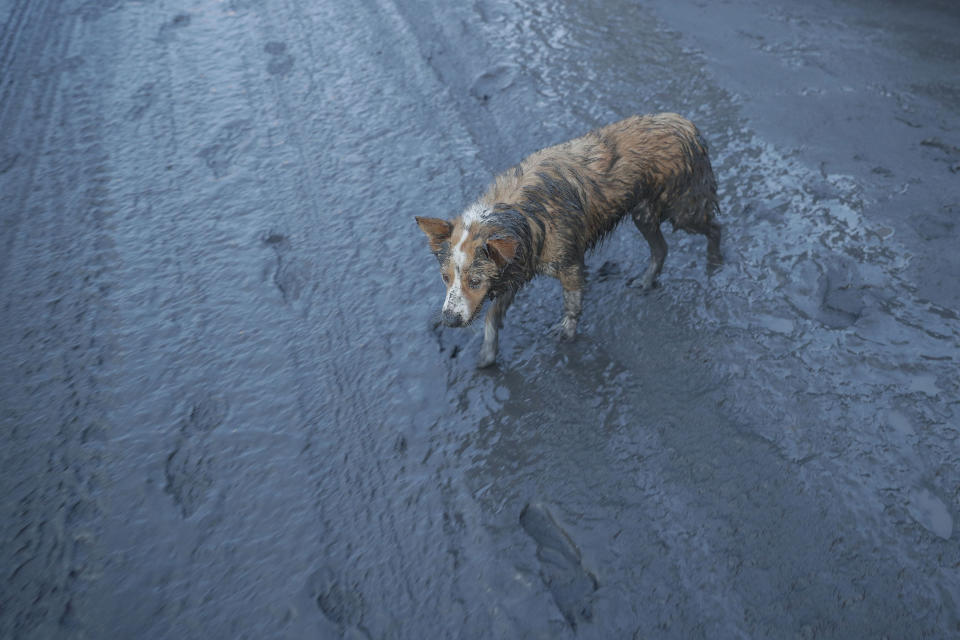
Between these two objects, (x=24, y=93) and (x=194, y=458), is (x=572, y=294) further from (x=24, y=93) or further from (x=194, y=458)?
(x=24, y=93)

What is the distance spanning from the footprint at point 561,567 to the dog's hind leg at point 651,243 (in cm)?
213

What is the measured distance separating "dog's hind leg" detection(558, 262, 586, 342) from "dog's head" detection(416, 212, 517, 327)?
2.23 feet

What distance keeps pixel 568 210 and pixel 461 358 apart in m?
1.27

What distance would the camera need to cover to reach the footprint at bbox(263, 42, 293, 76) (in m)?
7.63

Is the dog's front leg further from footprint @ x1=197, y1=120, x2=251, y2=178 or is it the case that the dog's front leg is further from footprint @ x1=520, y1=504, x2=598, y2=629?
footprint @ x1=197, y1=120, x2=251, y2=178

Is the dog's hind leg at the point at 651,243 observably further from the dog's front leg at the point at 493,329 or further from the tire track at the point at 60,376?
the tire track at the point at 60,376

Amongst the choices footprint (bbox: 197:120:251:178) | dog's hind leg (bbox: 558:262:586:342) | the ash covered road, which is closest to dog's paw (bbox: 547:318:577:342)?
dog's hind leg (bbox: 558:262:586:342)

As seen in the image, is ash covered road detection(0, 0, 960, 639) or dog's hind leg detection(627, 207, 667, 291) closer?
ash covered road detection(0, 0, 960, 639)

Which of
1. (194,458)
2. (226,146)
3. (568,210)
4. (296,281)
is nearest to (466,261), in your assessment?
(568,210)

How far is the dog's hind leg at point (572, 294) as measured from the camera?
4512mm

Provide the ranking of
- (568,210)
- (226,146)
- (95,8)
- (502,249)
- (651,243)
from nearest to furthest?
(502,249)
(568,210)
(651,243)
(226,146)
(95,8)

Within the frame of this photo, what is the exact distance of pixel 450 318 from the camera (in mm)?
4008

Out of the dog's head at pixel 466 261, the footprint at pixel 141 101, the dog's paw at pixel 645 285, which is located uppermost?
the dog's head at pixel 466 261

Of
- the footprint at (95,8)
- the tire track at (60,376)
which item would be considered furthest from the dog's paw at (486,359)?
the footprint at (95,8)
